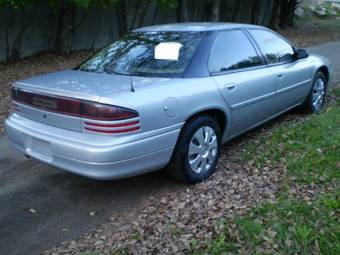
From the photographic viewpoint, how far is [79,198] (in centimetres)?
430

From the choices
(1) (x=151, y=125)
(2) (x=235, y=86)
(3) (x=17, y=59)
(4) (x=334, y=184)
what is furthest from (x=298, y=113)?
(3) (x=17, y=59)

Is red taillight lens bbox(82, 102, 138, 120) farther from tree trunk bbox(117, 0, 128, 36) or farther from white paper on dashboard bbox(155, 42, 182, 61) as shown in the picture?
tree trunk bbox(117, 0, 128, 36)

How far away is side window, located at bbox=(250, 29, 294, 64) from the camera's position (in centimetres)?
556

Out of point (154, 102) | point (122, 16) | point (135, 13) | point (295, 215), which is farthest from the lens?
point (135, 13)

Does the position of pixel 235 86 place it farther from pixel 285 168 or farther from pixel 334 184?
pixel 334 184

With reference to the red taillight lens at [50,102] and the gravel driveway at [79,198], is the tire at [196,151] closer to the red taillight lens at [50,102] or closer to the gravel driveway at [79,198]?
the gravel driveway at [79,198]

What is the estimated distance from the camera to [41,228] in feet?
12.4

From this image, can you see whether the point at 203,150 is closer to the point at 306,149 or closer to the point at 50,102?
the point at 306,149

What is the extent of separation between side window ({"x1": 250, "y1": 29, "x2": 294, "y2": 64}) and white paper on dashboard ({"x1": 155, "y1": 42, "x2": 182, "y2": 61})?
1310mm

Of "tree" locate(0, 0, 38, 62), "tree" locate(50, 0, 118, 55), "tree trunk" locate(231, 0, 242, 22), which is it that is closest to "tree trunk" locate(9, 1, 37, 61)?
"tree" locate(0, 0, 38, 62)

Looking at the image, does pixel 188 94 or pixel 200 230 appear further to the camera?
pixel 188 94

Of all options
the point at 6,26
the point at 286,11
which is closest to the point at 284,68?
the point at 6,26

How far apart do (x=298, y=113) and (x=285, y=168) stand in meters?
2.42

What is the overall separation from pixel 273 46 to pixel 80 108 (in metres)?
3.04
